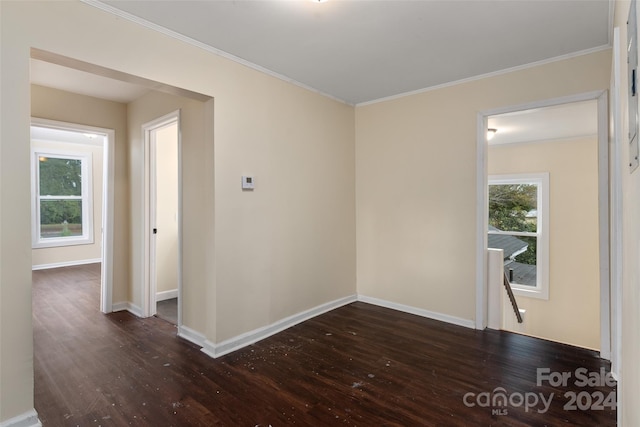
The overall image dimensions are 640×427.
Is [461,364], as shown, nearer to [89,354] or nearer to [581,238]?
[89,354]

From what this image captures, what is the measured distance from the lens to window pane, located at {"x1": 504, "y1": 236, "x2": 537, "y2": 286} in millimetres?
5617

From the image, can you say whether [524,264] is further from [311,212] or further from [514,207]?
[311,212]

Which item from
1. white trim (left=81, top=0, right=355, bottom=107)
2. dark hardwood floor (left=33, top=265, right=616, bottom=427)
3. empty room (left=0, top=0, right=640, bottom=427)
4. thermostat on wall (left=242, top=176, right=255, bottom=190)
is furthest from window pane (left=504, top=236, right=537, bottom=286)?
thermostat on wall (left=242, top=176, right=255, bottom=190)

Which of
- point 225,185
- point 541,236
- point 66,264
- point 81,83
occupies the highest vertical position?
point 81,83

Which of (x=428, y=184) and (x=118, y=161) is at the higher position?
(x=118, y=161)

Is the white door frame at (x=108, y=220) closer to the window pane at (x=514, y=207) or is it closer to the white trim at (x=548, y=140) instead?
the white trim at (x=548, y=140)

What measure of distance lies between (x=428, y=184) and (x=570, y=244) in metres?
3.34

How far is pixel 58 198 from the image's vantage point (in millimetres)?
6797

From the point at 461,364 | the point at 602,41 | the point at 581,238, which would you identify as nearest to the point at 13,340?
the point at 461,364

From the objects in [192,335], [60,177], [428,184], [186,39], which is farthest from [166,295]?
[60,177]

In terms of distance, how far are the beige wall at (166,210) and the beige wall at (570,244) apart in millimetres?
5740

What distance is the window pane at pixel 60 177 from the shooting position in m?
6.61

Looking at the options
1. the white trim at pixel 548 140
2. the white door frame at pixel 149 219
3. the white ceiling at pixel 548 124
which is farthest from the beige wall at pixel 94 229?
the white trim at pixel 548 140

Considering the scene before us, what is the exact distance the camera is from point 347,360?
2.66 metres
